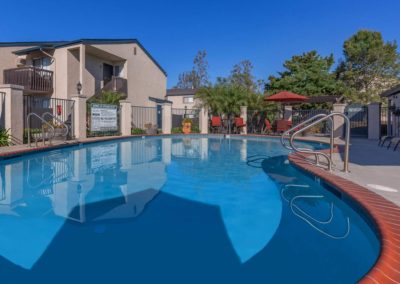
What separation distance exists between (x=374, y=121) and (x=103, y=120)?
13924mm

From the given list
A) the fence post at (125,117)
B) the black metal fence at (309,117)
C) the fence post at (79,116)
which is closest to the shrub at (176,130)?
the fence post at (125,117)

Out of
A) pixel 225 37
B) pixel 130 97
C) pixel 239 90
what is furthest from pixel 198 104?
pixel 225 37

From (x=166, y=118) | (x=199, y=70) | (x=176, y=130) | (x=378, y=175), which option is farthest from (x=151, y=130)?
(x=199, y=70)

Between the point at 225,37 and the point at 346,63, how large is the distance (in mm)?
13646

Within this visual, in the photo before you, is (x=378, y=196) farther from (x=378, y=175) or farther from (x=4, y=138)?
(x=4, y=138)

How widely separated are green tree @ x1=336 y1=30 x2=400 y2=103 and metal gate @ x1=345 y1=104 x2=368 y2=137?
489 inches

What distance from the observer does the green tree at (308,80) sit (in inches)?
1008

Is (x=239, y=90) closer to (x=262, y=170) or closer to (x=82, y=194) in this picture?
(x=262, y=170)

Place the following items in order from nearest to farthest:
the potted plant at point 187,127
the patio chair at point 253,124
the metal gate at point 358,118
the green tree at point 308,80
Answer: the metal gate at point 358,118 → the patio chair at point 253,124 → the potted plant at point 187,127 → the green tree at point 308,80

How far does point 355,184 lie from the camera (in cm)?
454

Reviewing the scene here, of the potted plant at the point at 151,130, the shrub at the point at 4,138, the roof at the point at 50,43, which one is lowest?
the shrub at the point at 4,138

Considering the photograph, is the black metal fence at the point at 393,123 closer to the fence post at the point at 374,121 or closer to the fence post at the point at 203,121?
the fence post at the point at 374,121

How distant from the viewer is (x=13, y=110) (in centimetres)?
1021

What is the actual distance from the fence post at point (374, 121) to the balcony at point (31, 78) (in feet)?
59.8
